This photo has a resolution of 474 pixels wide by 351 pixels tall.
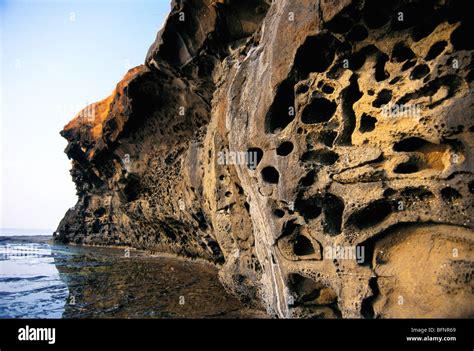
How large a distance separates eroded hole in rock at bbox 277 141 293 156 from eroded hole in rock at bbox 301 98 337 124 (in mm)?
384

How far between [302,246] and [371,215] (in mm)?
1171

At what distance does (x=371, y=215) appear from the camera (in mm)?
4133

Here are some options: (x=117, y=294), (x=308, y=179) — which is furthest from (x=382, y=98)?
(x=117, y=294)

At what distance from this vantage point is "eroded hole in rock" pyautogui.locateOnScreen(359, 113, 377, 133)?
428cm

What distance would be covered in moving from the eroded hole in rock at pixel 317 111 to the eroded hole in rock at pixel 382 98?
0.66 m

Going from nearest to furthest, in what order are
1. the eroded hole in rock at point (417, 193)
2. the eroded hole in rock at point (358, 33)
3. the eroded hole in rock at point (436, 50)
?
the eroded hole in rock at point (417, 193)
the eroded hole in rock at point (436, 50)
the eroded hole in rock at point (358, 33)

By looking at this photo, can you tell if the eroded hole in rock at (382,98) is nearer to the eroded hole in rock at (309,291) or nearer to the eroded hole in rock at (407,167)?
the eroded hole in rock at (407,167)

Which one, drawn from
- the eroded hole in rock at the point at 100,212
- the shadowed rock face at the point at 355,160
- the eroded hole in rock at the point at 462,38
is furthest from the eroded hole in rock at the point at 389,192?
the eroded hole in rock at the point at 100,212

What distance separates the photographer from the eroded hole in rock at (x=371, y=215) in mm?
3994
